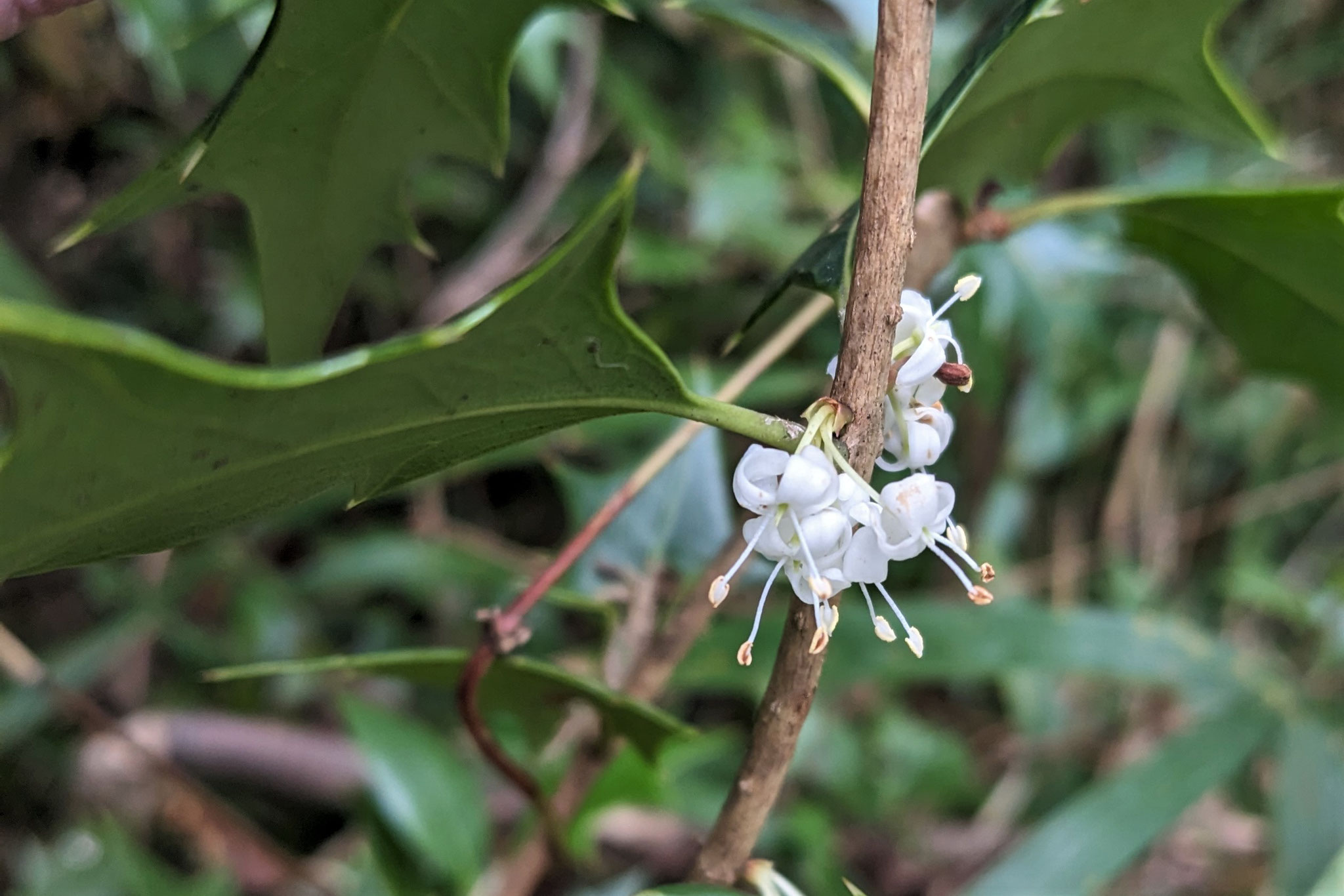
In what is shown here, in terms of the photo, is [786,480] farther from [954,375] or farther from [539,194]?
[539,194]

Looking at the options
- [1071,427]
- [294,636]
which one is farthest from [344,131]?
[1071,427]

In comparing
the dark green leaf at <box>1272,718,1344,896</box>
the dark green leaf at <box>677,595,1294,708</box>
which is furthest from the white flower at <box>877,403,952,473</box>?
the dark green leaf at <box>1272,718,1344,896</box>

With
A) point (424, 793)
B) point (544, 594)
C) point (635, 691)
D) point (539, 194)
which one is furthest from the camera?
point (539, 194)

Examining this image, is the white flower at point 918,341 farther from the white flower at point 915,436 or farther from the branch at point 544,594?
the branch at point 544,594

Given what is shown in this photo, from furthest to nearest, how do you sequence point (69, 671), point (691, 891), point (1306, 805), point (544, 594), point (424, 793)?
point (69, 671) → point (1306, 805) → point (424, 793) → point (544, 594) → point (691, 891)

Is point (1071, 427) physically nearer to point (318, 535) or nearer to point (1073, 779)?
point (1073, 779)

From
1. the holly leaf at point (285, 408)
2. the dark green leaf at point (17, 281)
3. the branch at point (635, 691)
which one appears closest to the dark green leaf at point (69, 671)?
the dark green leaf at point (17, 281)

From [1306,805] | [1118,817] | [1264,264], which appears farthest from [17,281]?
[1306,805]
